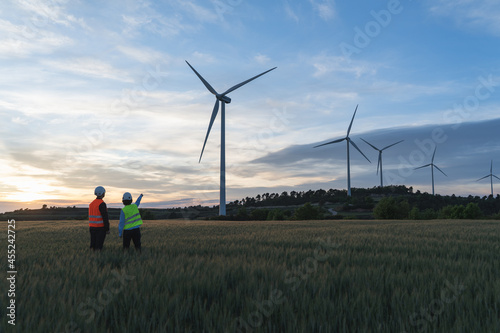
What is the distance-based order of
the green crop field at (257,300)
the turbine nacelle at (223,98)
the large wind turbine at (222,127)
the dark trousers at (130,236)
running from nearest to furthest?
1. the green crop field at (257,300)
2. the dark trousers at (130,236)
3. the large wind turbine at (222,127)
4. the turbine nacelle at (223,98)

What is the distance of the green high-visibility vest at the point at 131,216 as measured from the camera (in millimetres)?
12891

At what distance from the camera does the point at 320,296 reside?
616 centimetres

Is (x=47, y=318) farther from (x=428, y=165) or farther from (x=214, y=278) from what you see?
(x=428, y=165)

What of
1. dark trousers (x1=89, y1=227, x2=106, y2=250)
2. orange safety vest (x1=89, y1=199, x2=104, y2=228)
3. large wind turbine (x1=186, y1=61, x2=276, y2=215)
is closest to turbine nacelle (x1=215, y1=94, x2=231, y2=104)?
large wind turbine (x1=186, y1=61, x2=276, y2=215)

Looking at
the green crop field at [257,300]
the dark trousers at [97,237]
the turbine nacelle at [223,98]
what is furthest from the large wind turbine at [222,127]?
the green crop field at [257,300]

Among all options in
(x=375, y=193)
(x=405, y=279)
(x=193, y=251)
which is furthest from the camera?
(x=375, y=193)

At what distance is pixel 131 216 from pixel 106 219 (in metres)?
0.95

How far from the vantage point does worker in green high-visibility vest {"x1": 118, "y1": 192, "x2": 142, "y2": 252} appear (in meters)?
12.9

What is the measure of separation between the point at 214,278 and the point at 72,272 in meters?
4.07

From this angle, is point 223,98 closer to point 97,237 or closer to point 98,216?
point 97,237

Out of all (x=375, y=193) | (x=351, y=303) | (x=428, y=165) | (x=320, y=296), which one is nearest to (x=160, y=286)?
(x=320, y=296)

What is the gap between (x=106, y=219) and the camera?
12.8 metres

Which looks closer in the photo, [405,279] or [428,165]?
[405,279]

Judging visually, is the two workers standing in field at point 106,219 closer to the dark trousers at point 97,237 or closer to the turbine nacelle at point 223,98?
the dark trousers at point 97,237
